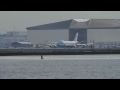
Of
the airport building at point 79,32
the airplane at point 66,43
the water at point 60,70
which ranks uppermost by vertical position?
the airport building at point 79,32

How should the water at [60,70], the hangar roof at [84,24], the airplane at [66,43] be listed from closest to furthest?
the water at [60,70] < the airplane at [66,43] < the hangar roof at [84,24]

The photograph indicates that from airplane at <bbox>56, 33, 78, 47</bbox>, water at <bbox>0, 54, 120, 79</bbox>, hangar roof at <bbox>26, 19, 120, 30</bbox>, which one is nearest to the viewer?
water at <bbox>0, 54, 120, 79</bbox>

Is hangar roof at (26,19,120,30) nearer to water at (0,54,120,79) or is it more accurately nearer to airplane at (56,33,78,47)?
airplane at (56,33,78,47)

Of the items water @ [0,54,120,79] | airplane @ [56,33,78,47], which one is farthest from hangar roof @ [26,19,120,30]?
water @ [0,54,120,79]

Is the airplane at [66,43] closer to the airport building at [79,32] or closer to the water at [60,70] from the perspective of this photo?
the airport building at [79,32]

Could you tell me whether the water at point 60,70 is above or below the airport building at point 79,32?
below

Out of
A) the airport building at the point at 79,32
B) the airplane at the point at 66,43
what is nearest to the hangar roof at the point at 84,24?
the airport building at the point at 79,32
